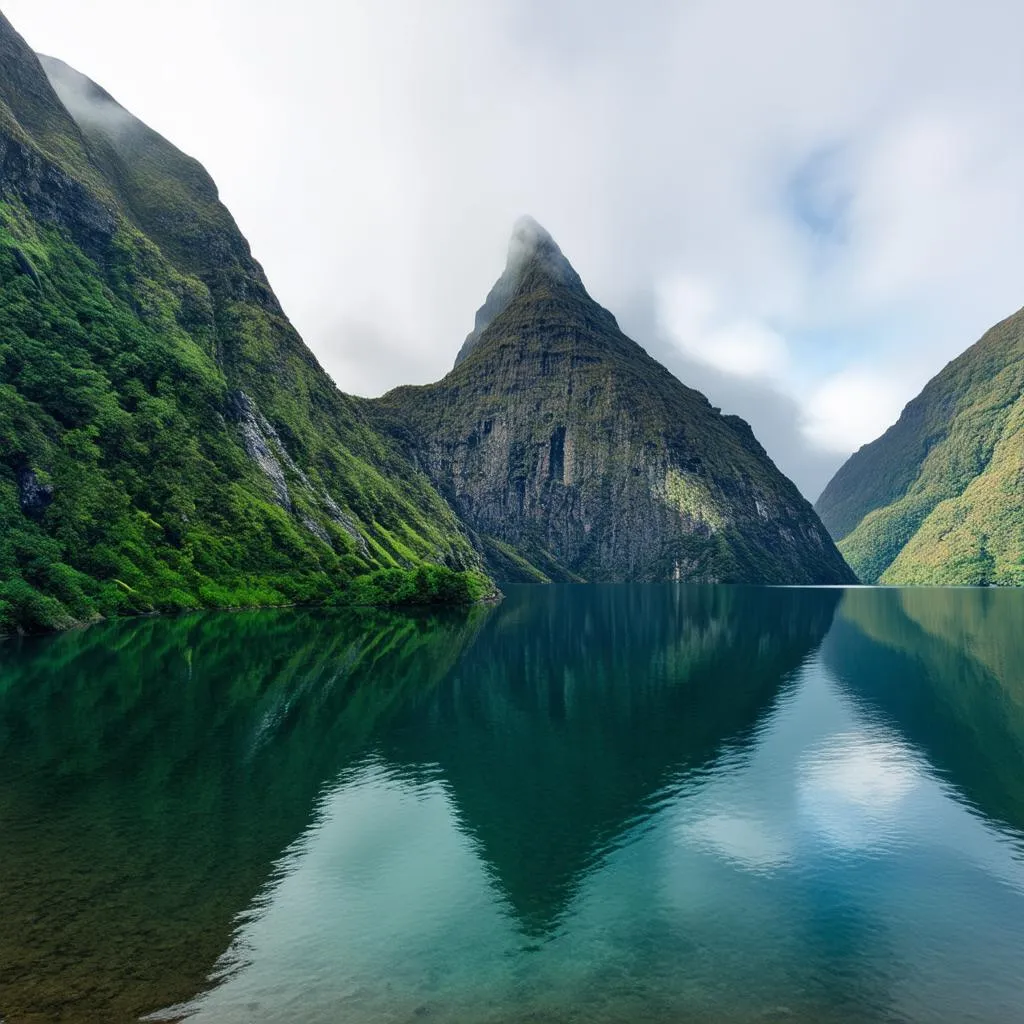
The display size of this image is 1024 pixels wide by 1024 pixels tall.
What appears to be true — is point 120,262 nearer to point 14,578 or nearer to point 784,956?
point 14,578

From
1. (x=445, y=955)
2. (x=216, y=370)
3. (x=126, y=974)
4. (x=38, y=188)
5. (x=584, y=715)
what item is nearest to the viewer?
(x=126, y=974)

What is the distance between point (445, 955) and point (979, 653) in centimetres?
9522

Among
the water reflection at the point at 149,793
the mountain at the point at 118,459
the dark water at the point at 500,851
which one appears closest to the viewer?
the dark water at the point at 500,851

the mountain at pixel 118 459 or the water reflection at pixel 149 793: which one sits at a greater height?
the mountain at pixel 118 459

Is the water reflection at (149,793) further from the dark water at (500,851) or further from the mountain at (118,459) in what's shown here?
the mountain at (118,459)

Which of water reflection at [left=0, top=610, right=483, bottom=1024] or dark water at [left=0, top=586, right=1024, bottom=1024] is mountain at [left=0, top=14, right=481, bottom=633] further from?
dark water at [left=0, top=586, right=1024, bottom=1024]

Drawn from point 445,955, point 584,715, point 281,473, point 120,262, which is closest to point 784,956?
point 445,955

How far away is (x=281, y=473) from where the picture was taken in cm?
18150

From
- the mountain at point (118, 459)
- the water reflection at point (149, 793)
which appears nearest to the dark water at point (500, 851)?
the water reflection at point (149, 793)

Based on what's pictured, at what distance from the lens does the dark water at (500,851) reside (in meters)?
17.8

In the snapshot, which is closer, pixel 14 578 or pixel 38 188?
pixel 14 578

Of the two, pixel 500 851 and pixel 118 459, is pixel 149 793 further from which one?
pixel 118 459

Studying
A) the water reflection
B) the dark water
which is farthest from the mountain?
Result: the dark water

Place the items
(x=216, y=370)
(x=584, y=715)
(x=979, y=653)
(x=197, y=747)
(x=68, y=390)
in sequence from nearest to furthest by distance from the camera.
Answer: (x=197, y=747)
(x=584, y=715)
(x=979, y=653)
(x=68, y=390)
(x=216, y=370)
